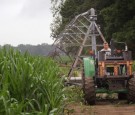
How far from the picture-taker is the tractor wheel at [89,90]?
11375mm

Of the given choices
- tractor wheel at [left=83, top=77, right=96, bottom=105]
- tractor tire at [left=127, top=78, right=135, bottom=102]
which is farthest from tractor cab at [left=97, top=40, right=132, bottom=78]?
tractor wheel at [left=83, top=77, right=96, bottom=105]

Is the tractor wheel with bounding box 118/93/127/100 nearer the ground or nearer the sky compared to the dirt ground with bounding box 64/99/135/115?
nearer the sky

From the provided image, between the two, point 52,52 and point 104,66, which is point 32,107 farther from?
point 52,52

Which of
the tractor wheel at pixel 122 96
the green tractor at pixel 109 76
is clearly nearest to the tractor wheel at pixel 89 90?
the green tractor at pixel 109 76

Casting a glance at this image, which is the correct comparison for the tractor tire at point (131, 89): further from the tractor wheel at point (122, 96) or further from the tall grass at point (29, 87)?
the tall grass at point (29, 87)

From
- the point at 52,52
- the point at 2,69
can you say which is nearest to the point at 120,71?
the point at 2,69

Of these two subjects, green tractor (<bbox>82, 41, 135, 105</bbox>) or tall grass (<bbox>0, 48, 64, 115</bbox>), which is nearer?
tall grass (<bbox>0, 48, 64, 115</bbox>)

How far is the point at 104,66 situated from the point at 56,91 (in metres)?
4.22

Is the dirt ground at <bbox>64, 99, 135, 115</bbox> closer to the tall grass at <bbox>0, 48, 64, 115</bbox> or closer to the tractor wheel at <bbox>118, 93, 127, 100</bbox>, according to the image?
the tractor wheel at <bbox>118, 93, 127, 100</bbox>

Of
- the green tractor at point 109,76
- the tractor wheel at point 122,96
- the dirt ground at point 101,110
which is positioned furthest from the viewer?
the tractor wheel at point 122,96

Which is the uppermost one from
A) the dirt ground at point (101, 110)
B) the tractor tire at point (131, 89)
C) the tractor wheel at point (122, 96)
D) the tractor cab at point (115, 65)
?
Result: the tractor cab at point (115, 65)

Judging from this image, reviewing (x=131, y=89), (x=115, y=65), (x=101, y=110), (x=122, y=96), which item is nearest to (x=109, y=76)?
(x=115, y=65)

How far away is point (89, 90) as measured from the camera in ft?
37.3

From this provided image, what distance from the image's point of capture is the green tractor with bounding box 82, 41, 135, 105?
11477 mm
